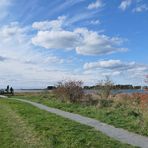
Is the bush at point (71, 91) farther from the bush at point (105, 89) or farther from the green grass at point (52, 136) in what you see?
the green grass at point (52, 136)

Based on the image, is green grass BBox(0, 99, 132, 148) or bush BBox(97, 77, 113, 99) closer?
green grass BBox(0, 99, 132, 148)

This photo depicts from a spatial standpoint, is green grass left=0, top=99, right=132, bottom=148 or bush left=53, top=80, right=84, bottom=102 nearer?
green grass left=0, top=99, right=132, bottom=148

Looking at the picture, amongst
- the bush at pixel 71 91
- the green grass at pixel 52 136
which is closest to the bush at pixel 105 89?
the bush at pixel 71 91

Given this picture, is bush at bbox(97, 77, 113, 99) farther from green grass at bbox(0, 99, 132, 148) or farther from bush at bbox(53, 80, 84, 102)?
green grass at bbox(0, 99, 132, 148)

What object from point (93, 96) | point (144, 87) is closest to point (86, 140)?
point (144, 87)

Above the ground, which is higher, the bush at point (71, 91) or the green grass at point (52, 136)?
the bush at point (71, 91)

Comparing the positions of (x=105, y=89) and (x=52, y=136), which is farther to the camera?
(x=105, y=89)

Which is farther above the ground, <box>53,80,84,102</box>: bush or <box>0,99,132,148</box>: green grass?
<box>53,80,84,102</box>: bush

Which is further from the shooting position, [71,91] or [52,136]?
[71,91]

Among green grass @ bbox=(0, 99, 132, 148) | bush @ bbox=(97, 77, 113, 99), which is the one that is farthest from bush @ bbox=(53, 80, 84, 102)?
green grass @ bbox=(0, 99, 132, 148)

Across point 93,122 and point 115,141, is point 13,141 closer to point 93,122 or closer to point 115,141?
point 115,141

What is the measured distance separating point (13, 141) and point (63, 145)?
1701 millimetres

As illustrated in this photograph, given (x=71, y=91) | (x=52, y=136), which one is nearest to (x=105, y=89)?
(x=71, y=91)

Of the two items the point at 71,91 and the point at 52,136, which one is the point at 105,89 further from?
the point at 52,136
